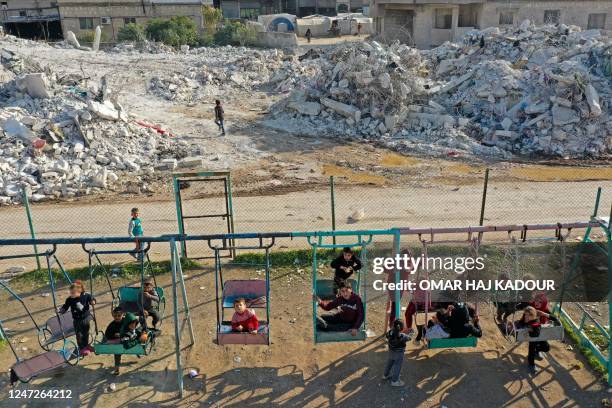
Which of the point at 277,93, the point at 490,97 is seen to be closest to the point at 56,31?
the point at 277,93

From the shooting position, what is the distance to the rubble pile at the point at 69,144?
1499 centimetres

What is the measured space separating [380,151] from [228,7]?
45456 mm

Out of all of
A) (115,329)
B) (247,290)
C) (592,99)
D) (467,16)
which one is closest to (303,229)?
(247,290)

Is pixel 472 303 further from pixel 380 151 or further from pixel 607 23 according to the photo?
pixel 607 23

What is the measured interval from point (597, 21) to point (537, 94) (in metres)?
18.4

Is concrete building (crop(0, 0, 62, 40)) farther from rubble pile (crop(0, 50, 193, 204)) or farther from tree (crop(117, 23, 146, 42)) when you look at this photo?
rubble pile (crop(0, 50, 193, 204))

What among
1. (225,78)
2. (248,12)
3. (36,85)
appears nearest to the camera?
(36,85)

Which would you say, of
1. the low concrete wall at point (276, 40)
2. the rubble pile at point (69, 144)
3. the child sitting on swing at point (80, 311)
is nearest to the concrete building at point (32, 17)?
the low concrete wall at point (276, 40)

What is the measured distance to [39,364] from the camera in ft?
22.7

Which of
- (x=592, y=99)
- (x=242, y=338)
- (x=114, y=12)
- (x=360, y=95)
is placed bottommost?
(x=242, y=338)

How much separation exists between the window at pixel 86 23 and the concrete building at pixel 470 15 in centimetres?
2211

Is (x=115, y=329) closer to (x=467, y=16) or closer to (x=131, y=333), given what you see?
(x=131, y=333)

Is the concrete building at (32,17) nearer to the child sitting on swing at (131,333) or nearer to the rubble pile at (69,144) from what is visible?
the rubble pile at (69,144)

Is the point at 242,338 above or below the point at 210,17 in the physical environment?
below
